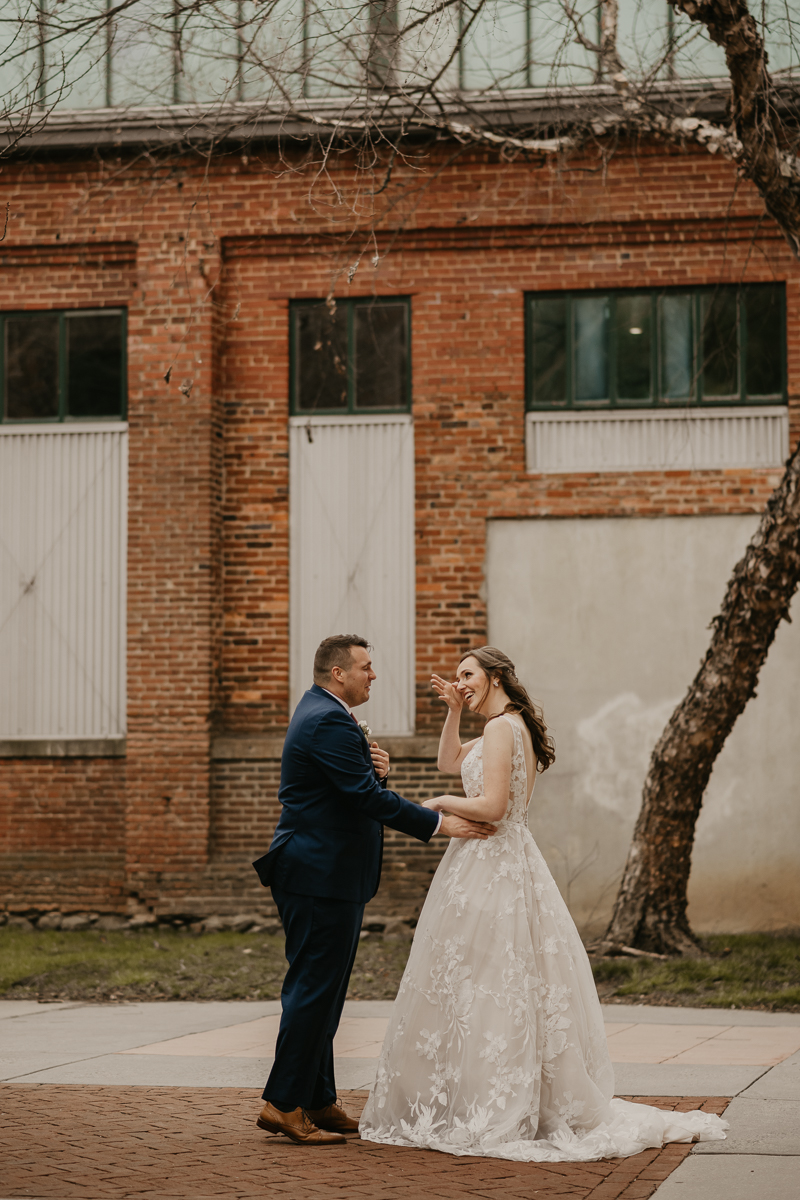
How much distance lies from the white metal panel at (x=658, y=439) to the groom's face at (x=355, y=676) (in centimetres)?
713

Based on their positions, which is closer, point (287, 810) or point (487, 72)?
point (287, 810)

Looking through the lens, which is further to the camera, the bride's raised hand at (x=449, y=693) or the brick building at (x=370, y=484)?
the brick building at (x=370, y=484)

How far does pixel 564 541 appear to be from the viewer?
40.0 feet

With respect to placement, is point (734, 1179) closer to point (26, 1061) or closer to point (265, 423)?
point (26, 1061)

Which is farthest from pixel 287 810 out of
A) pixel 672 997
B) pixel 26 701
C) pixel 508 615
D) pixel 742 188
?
pixel 742 188

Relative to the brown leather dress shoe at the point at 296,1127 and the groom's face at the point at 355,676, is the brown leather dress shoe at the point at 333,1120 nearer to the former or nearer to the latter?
the brown leather dress shoe at the point at 296,1127

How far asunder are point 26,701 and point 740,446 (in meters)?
7.23

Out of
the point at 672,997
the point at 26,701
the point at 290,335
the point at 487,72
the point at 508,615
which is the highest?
the point at 487,72

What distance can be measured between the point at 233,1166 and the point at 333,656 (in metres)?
1.98

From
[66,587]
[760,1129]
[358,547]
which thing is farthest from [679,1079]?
[66,587]

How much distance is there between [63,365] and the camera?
A: 12.9 m

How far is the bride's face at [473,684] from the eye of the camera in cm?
552

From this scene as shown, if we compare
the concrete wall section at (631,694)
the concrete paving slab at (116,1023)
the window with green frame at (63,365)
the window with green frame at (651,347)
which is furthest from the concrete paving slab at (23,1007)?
the window with green frame at (651,347)

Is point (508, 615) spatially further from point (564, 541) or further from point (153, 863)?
point (153, 863)
